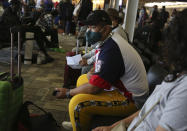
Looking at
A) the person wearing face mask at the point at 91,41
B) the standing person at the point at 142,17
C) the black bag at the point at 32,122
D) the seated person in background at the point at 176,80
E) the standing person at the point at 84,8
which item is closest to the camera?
the seated person in background at the point at 176,80

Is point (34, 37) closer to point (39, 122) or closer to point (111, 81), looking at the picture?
point (39, 122)

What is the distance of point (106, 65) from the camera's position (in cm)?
151

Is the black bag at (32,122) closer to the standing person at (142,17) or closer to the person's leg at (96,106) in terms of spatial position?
the person's leg at (96,106)

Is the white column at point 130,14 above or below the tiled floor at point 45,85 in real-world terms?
above

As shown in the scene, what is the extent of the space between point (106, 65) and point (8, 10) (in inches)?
141

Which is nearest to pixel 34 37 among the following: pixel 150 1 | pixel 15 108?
pixel 15 108

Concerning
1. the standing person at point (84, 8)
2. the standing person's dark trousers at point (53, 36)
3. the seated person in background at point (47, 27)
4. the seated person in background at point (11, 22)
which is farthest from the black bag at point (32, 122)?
the standing person at point (84, 8)

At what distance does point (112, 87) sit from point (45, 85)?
1.96 meters

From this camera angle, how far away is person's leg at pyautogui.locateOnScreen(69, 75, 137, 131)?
5.17 ft

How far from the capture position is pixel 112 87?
66.2 inches

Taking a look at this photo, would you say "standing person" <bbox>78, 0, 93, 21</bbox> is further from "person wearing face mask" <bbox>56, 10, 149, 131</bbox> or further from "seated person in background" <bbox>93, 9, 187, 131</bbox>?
"seated person in background" <bbox>93, 9, 187, 131</bbox>

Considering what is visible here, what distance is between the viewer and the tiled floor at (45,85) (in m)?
2.61

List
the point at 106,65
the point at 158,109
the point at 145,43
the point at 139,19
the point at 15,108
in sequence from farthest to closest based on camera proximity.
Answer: the point at 139,19
the point at 145,43
the point at 15,108
the point at 106,65
the point at 158,109

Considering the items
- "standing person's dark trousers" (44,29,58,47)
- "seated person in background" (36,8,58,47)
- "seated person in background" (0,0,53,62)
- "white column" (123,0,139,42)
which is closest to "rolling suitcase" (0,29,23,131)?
"seated person in background" (0,0,53,62)
